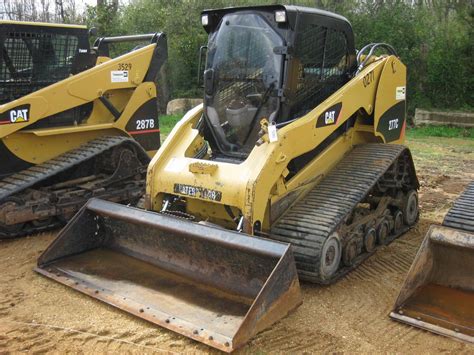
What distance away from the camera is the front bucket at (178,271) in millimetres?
3495

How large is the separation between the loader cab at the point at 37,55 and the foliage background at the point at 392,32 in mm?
9743

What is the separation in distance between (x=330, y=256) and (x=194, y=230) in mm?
1085

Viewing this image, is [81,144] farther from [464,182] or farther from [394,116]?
[464,182]

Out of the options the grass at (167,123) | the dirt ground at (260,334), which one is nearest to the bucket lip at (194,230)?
the dirt ground at (260,334)

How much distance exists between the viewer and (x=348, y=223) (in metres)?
4.82

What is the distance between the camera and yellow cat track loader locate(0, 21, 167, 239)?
567 centimetres

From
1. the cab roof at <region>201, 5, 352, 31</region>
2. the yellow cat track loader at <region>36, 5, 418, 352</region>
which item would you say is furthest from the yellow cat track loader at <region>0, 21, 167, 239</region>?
the cab roof at <region>201, 5, 352, 31</region>

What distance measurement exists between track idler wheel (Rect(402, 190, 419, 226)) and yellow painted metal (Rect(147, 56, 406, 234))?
2.10ft

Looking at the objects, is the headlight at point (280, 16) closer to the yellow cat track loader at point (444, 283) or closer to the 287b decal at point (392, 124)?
the 287b decal at point (392, 124)

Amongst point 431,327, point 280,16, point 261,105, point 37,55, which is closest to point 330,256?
point 431,327

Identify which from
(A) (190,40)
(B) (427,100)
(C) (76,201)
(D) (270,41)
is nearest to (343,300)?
(D) (270,41)

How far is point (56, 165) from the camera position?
19.1ft

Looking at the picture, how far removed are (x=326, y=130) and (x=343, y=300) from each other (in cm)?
149

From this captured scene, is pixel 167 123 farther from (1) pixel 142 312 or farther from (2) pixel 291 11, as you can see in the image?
(1) pixel 142 312
